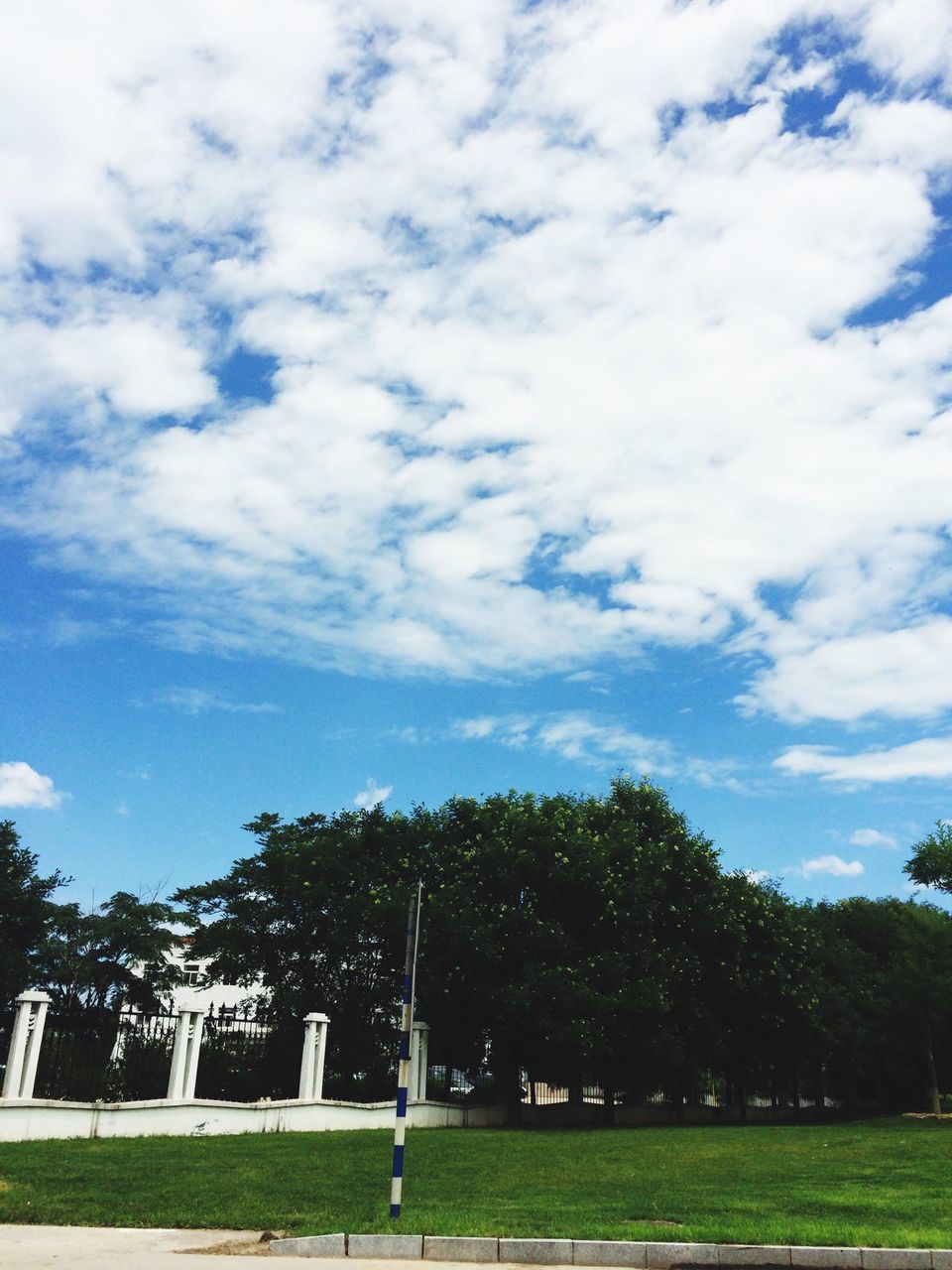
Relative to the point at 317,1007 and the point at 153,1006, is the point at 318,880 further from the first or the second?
the point at 153,1006

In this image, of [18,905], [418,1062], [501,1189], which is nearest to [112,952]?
[18,905]

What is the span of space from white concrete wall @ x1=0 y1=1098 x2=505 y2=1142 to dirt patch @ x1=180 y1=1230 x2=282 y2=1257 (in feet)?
32.8

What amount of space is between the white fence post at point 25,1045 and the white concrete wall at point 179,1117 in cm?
74

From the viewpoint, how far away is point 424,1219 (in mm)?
9477

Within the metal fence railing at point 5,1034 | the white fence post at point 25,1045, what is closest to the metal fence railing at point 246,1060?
the white fence post at point 25,1045

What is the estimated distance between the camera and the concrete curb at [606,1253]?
7.76 metres

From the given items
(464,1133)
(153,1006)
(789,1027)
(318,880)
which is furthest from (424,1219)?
(153,1006)

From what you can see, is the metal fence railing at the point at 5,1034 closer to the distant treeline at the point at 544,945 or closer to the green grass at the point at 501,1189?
the green grass at the point at 501,1189

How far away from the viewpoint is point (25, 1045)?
18406mm

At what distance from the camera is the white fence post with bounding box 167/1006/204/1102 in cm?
2058

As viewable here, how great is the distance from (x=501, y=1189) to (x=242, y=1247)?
14.3 ft

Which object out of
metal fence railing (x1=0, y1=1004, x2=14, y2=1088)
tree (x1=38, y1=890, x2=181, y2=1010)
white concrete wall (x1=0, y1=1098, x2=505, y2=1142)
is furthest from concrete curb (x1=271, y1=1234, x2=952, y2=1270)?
tree (x1=38, y1=890, x2=181, y2=1010)

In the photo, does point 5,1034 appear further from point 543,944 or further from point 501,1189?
point 543,944

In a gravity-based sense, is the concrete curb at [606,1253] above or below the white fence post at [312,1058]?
below
